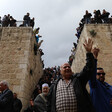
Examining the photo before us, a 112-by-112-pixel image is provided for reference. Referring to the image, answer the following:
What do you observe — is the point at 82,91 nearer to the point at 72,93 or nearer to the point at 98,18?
the point at 72,93

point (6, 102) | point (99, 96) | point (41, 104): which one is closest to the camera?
point (99, 96)

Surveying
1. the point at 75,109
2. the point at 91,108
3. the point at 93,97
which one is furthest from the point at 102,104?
the point at 75,109

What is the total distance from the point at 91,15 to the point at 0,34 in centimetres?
663

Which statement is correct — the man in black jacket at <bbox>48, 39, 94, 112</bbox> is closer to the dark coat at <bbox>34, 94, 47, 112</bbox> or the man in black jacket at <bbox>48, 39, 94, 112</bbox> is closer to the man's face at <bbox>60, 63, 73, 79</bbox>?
the man's face at <bbox>60, 63, 73, 79</bbox>

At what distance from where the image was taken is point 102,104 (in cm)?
212

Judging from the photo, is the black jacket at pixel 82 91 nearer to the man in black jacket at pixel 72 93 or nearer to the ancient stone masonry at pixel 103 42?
the man in black jacket at pixel 72 93

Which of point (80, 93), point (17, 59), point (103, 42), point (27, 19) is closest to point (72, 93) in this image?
point (80, 93)

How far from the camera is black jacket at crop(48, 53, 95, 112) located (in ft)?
6.08

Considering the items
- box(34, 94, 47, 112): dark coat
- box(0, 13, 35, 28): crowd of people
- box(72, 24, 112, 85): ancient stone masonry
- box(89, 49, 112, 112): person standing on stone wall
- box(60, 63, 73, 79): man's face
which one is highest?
box(0, 13, 35, 28): crowd of people

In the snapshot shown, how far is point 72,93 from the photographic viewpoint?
6.41 ft

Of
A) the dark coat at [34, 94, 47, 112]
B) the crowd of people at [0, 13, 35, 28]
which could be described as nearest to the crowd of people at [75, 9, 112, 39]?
the crowd of people at [0, 13, 35, 28]

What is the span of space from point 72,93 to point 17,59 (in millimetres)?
5765

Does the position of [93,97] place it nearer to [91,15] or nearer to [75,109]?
[75,109]

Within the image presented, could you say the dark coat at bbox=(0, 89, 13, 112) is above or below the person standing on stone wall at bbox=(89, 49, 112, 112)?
below
